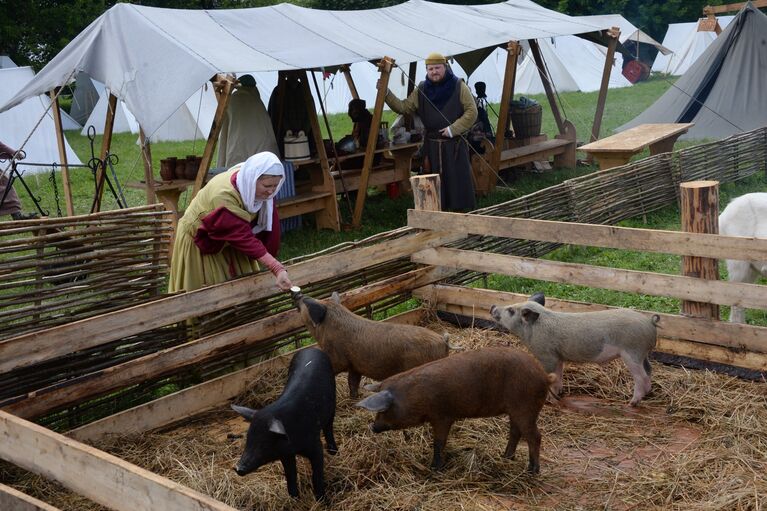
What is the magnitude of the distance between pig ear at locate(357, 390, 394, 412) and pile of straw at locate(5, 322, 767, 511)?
0.45 meters

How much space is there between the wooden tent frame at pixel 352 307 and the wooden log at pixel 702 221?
103mm

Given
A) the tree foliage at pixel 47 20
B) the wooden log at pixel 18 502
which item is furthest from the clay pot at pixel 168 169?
the tree foliage at pixel 47 20

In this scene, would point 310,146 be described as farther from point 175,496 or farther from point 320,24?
point 175,496

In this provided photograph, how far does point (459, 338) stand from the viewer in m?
6.57

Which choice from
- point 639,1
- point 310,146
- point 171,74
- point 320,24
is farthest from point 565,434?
point 639,1

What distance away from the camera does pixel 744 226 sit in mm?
6695

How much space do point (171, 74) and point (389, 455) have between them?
5978 millimetres

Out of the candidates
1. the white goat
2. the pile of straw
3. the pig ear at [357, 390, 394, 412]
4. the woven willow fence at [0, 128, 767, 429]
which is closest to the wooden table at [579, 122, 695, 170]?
the woven willow fence at [0, 128, 767, 429]

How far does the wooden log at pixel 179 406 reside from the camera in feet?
16.7

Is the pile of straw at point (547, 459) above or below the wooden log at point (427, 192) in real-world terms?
below

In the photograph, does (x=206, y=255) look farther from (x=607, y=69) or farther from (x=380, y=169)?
(x=607, y=69)

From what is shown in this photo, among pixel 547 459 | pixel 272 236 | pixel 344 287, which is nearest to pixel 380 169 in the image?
pixel 344 287

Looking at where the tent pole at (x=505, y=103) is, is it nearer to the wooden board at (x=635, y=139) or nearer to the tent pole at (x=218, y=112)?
the wooden board at (x=635, y=139)

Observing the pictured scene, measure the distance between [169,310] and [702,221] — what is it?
11.2ft
